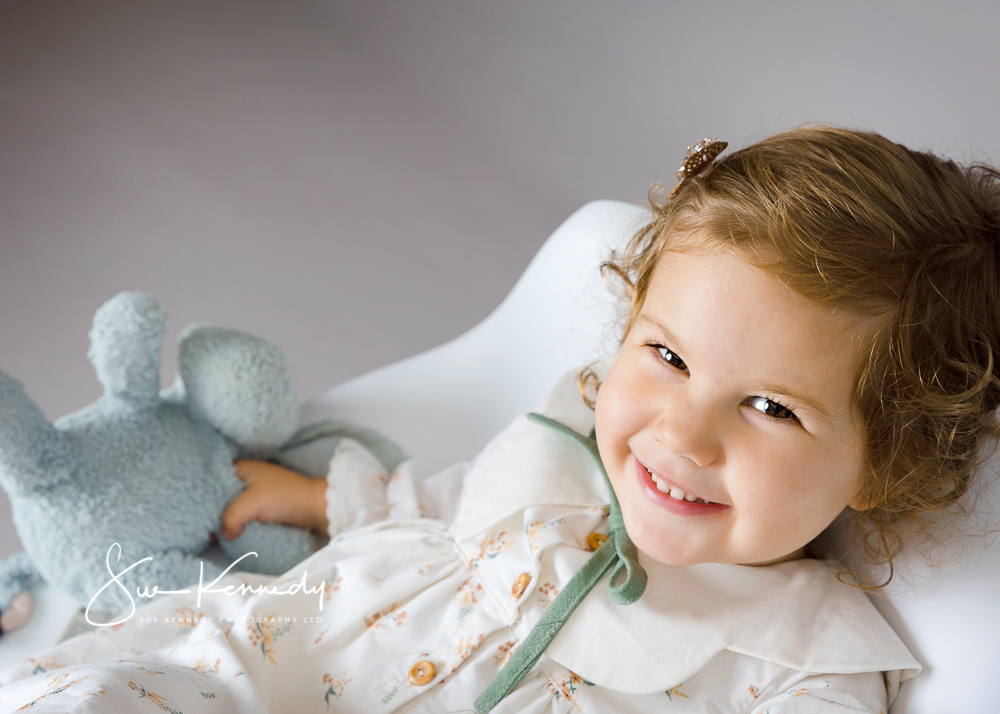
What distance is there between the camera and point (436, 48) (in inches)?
91.8

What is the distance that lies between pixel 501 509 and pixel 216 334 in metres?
0.44

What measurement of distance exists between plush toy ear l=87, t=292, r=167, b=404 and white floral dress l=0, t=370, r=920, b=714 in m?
0.25

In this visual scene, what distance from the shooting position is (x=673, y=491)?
2.43 ft

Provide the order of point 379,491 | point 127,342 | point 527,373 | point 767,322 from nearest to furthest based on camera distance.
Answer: point 767,322 < point 127,342 < point 379,491 < point 527,373

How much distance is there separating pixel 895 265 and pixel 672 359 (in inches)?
7.6

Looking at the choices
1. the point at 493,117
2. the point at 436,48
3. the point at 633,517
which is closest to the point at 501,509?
the point at 633,517

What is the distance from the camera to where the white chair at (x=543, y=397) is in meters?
0.73

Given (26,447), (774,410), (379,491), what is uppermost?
(26,447)

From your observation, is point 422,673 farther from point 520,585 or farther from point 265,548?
point 265,548

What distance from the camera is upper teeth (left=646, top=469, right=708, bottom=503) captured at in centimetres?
74

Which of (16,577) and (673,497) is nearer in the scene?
(673,497)

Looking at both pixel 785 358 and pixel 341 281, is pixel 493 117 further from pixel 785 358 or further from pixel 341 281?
pixel 785 358

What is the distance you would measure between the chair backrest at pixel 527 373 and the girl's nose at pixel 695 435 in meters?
0.27

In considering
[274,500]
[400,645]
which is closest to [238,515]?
[274,500]
